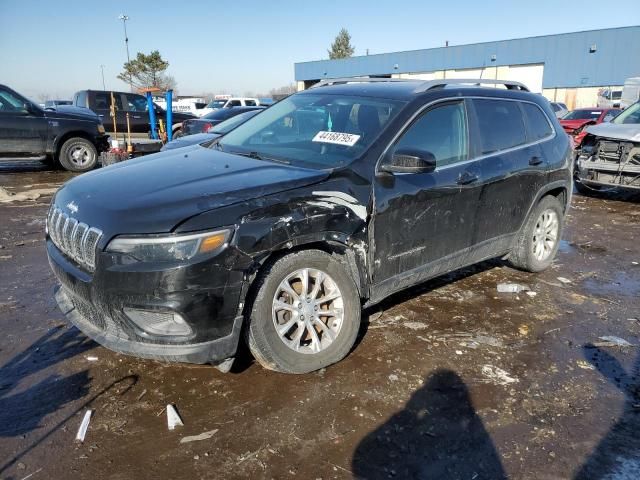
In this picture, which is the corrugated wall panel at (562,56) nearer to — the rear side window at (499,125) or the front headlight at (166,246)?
the rear side window at (499,125)

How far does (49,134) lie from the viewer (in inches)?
454

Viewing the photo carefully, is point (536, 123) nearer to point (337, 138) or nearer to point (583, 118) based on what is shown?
point (337, 138)

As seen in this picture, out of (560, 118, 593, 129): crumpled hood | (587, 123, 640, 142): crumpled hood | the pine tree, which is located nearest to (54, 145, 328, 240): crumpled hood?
(587, 123, 640, 142): crumpled hood

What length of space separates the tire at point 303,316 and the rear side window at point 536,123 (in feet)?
9.07

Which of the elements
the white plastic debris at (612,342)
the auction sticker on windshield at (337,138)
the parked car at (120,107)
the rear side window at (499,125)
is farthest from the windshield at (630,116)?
the parked car at (120,107)

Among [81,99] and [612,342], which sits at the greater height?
[81,99]

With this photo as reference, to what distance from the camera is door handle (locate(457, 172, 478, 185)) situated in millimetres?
4055

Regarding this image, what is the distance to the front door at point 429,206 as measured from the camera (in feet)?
11.7

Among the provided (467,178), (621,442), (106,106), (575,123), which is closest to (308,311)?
(467,178)

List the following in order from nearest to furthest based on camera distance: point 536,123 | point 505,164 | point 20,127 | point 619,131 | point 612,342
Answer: point 612,342
point 505,164
point 536,123
point 619,131
point 20,127

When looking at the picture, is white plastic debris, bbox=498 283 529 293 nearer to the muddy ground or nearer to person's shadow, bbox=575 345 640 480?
the muddy ground

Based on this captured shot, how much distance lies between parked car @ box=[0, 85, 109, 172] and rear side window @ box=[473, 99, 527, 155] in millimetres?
10218

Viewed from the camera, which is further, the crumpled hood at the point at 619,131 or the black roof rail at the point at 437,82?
the crumpled hood at the point at 619,131

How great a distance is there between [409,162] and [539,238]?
8.29 feet
